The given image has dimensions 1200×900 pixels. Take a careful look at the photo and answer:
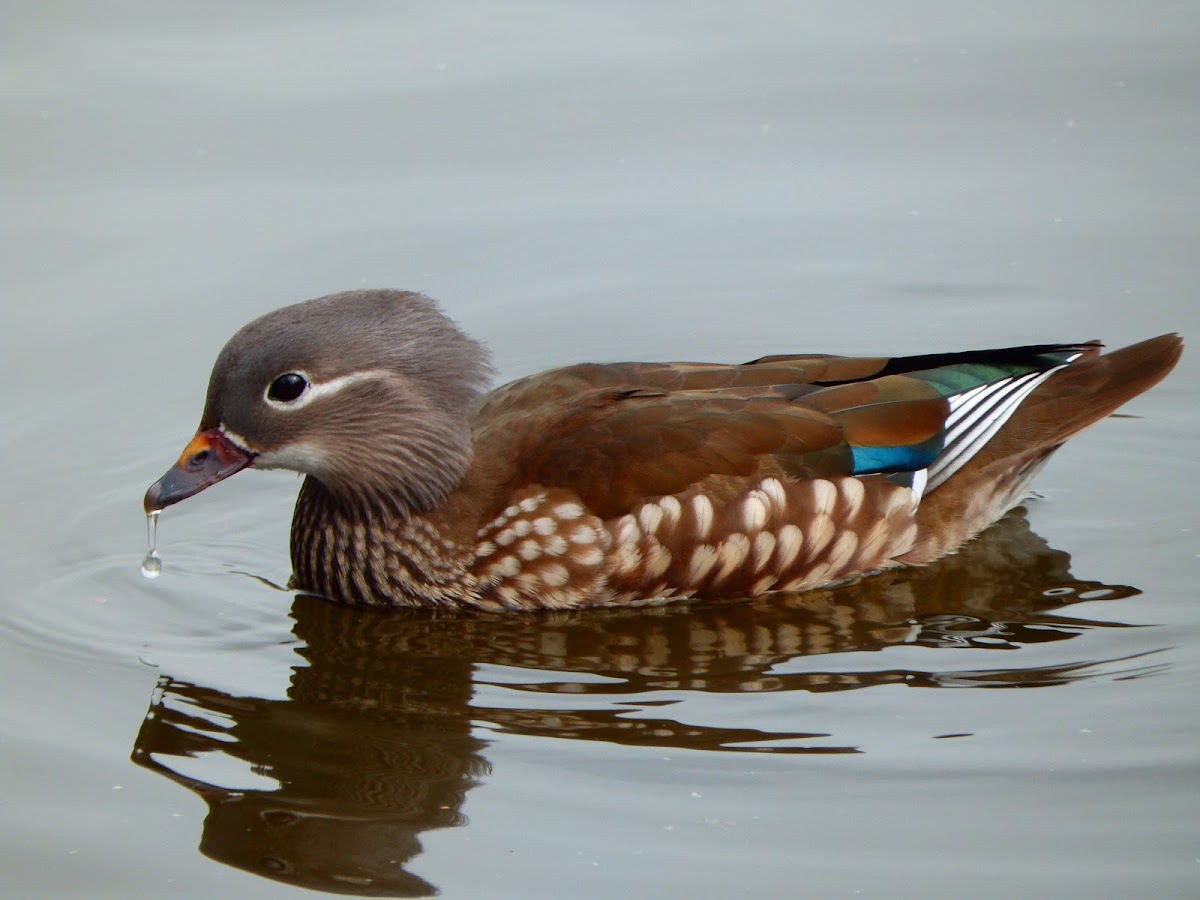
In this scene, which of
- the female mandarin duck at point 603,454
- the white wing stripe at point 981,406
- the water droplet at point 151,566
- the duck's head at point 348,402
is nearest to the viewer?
the duck's head at point 348,402

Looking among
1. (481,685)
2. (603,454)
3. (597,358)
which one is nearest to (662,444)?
(603,454)

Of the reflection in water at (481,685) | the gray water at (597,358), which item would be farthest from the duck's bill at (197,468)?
the reflection in water at (481,685)

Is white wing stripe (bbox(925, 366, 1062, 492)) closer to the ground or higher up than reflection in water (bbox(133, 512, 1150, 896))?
higher up

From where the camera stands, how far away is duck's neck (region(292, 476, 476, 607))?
8.00 metres

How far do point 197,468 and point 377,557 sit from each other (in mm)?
891

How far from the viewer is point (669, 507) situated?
7.79 meters

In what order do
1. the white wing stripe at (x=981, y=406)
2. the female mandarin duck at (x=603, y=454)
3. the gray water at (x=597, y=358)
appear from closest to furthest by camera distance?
the gray water at (x=597, y=358) → the female mandarin duck at (x=603, y=454) → the white wing stripe at (x=981, y=406)

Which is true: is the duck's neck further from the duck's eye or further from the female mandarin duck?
the duck's eye

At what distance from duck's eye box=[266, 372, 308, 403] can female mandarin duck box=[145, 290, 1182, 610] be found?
11 mm

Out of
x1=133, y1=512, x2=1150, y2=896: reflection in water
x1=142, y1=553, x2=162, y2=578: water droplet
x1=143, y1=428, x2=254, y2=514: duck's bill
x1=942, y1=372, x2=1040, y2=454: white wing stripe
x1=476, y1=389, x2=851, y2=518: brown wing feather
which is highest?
x1=942, y1=372, x2=1040, y2=454: white wing stripe

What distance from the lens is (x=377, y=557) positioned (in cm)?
811

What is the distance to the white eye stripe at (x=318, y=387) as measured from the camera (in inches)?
301

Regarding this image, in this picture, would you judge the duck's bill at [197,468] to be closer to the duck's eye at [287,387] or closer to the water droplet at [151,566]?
the duck's eye at [287,387]

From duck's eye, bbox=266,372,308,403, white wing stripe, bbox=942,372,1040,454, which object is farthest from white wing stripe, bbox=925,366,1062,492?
duck's eye, bbox=266,372,308,403
